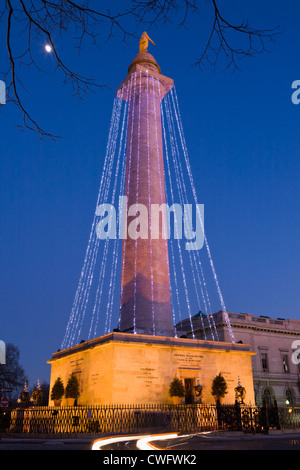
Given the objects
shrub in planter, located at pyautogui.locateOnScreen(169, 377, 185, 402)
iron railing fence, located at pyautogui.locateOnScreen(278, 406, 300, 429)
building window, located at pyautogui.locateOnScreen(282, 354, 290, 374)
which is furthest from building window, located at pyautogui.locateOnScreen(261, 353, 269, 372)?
shrub in planter, located at pyautogui.locateOnScreen(169, 377, 185, 402)

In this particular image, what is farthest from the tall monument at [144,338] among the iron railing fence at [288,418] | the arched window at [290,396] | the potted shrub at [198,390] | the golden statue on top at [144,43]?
the arched window at [290,396]

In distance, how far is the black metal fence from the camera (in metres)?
19.5

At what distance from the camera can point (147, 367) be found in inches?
942

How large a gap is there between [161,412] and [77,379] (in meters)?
7.28

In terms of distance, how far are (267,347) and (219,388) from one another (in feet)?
94.0

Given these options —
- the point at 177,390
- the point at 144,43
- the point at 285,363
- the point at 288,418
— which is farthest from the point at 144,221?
the point at 285,363

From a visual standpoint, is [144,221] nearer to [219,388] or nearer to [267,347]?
[219,388]

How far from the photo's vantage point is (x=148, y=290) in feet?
91.4

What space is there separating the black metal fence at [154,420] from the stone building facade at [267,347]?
27798 millimetres

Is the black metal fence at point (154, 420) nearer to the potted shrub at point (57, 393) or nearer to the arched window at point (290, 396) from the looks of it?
the potted shrub at point (57, 393)

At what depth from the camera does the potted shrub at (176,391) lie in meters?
23.5

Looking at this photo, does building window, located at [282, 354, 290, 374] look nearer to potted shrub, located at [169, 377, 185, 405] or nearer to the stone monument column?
the stone monument column
